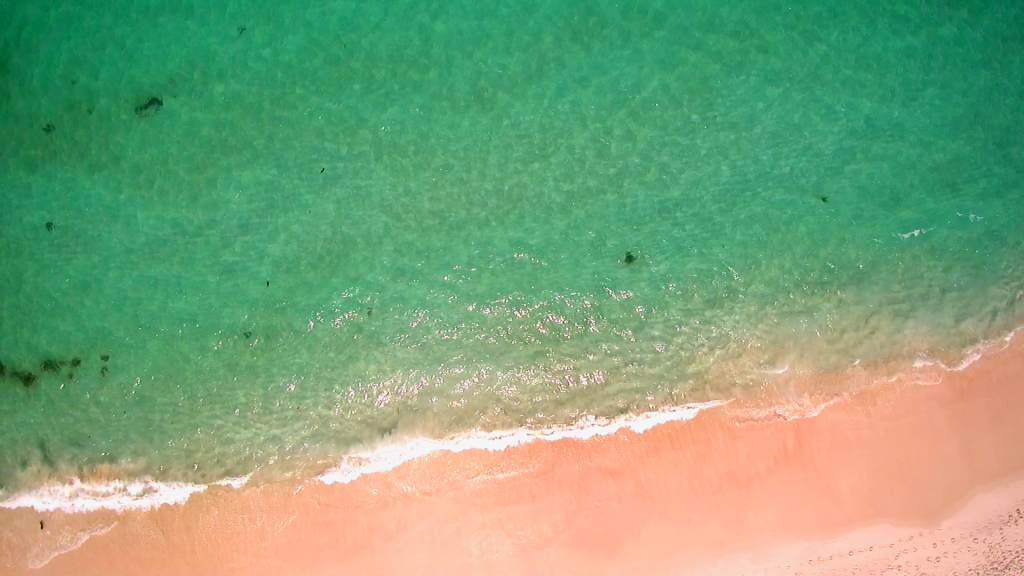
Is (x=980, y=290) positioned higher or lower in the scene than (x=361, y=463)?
higher

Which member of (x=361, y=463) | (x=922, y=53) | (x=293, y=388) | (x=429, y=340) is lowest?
(x=361, y=463)

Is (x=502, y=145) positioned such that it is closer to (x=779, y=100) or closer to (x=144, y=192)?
(x=779, y=100)

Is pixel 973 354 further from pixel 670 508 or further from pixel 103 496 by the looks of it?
pixel 103 496

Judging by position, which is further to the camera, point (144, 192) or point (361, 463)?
point (144, 192)

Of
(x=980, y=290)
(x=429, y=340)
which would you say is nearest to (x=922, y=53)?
(x=980, y=290)

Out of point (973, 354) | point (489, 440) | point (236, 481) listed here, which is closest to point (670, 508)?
point (489, 440)

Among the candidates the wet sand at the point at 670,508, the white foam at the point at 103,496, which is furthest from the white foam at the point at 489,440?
the white foam at the point at 103,496

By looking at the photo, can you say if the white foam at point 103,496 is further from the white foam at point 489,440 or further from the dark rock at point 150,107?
the dark rock at point 150,107
